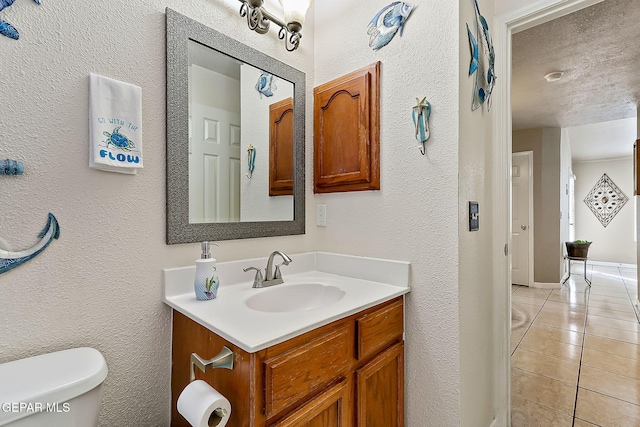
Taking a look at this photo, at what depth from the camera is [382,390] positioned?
1182mm

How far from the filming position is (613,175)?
6.66 m

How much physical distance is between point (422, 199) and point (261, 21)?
3.52 feet

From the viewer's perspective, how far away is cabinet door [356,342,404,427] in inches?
42.5

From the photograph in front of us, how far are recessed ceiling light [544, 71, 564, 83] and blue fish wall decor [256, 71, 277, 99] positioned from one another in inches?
109

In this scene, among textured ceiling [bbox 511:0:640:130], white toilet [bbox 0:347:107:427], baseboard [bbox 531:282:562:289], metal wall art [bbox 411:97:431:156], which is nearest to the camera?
white toilet [bbox 0:347:107:427]

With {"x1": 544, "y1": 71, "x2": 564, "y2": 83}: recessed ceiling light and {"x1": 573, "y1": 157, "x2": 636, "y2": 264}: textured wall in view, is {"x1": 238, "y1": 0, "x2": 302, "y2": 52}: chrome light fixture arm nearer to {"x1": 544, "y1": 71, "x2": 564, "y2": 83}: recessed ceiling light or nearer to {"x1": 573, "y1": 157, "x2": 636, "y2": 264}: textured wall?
{"x1": 544, "y1": 71, "x2": 564, "y2": 83}: recessed ceiling light

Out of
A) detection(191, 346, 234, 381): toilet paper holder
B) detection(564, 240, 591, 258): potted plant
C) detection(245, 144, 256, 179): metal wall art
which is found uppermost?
detection(245, 144, 256, 179): metal wall art

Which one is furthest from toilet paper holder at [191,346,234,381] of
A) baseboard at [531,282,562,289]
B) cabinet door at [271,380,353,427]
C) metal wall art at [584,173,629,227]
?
metal wall art at [584,173,629,227]

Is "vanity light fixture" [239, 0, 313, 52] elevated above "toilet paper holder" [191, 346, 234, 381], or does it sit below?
above

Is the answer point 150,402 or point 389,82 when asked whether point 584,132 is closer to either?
point 389,82

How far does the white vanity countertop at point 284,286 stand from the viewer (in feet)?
2.78

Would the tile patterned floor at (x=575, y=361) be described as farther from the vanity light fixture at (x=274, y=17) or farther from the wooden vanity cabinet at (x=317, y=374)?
the vanity light fixture at (x=274, y=17)

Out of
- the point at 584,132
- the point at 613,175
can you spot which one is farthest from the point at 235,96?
the point at 613,175

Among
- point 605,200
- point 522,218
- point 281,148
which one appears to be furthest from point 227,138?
point 605,200
